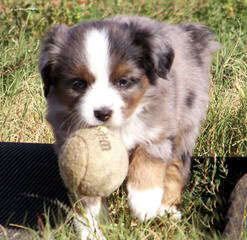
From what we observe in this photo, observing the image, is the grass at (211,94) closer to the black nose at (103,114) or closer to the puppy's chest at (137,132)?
the puppy's chest at (137,132)

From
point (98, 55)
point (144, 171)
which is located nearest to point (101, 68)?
point (98, 55)

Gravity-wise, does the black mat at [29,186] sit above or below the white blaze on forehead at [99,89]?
below

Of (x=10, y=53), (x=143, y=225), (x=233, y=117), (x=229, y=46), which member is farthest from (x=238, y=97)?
(x=10, y=53)

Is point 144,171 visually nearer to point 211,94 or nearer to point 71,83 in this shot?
point 71,83

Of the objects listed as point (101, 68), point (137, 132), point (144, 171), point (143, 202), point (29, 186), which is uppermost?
point (101, 68)

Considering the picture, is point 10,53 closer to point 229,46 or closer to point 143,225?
point 229,46

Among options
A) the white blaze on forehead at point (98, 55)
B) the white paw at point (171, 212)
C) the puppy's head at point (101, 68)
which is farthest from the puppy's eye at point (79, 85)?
the white paw at point (171, 212)
